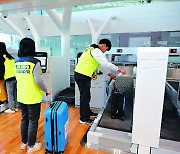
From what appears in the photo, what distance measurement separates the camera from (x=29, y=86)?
6.19ft

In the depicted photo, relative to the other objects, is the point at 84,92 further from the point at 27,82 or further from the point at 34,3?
the point at 34,3

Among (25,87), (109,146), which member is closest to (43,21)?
(25,87)

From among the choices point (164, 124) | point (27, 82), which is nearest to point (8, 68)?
point (27, 82)

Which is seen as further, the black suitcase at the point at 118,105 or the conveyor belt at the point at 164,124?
the black suitcase at the point at 118,105

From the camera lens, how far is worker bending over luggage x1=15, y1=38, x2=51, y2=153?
1.83 meters

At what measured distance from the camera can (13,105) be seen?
3363mm

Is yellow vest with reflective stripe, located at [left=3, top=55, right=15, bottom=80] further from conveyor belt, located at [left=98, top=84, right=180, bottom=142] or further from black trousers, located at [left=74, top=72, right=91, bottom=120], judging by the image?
conveyor belt, located at [left=98, top=84, right=180, bottom=142]

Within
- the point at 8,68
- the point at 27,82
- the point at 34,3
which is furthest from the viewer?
the point at 8,68

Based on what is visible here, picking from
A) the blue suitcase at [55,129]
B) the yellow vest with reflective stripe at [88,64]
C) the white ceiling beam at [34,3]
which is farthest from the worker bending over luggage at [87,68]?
the white ceiling beam at [34,3]

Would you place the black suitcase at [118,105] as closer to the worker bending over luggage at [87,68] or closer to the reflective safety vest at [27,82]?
the worker bending over luggage at [87,68]

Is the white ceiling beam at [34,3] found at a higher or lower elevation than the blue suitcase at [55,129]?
higher

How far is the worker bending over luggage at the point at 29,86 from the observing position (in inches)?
72.2

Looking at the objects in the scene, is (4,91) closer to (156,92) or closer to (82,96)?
(82,96)

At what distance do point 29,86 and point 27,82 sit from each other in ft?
0.17
